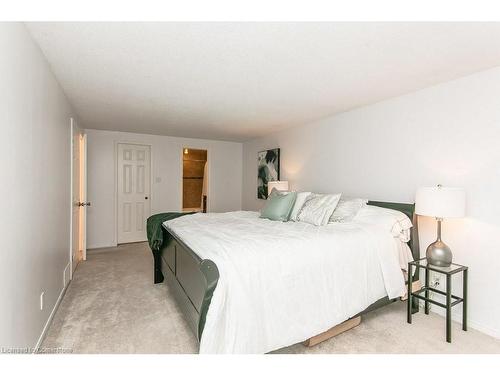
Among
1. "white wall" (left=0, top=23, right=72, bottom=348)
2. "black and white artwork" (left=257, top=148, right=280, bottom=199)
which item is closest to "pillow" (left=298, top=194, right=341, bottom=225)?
"black and white artwork" (left=257, top=148, right=280, bottom=199)

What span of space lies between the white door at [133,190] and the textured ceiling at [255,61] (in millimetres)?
1828

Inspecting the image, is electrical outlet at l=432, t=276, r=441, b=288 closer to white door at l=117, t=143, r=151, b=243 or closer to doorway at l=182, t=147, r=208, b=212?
white door at l=117, t=143, r=151, b=243

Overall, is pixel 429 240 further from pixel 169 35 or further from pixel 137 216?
pixel 137 216

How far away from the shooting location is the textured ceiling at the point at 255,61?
5.30 ft

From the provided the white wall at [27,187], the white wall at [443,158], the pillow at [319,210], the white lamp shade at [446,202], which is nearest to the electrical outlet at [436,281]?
the white wall at [443,158]

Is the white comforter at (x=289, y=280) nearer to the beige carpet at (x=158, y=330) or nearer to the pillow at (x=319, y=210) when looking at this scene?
the beige carpet at (x=158, y=330)

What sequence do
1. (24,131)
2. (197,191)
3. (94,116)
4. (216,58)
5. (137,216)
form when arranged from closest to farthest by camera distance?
(24,131)
(216,58)
(94,116)
(137,216)
(197,191)

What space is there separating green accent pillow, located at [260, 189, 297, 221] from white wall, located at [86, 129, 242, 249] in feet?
9.51

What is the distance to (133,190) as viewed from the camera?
5.18 metres

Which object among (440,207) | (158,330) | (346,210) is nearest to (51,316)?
(158,330)

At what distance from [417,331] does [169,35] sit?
2994 millimetres

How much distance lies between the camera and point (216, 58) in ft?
6.49

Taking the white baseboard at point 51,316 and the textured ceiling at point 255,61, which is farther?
the white baseboard at point 51,316

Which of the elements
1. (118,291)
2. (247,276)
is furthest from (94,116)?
(247,276)
